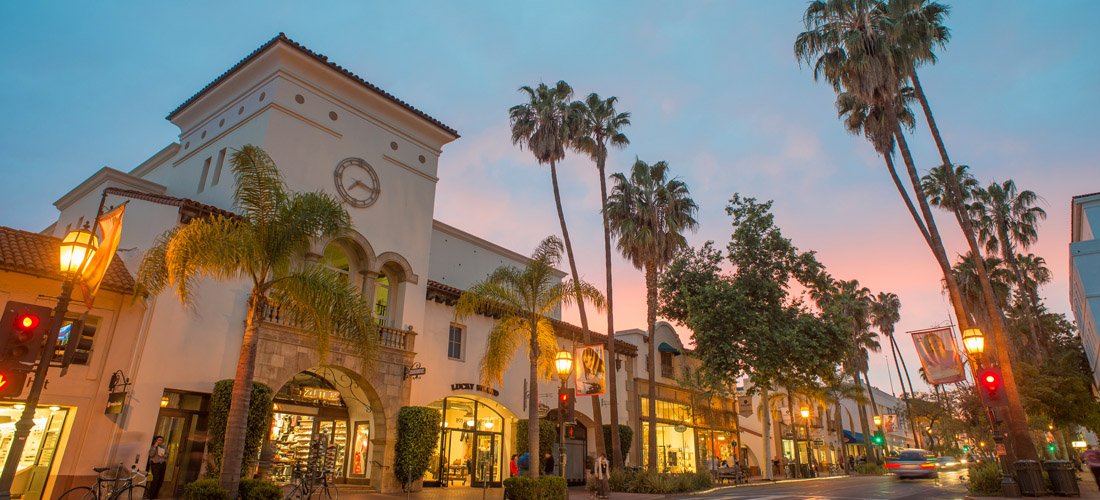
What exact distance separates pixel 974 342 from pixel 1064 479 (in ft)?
13.4

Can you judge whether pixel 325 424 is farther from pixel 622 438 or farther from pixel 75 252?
pixel 622 438

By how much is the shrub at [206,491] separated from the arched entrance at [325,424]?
7745 mm

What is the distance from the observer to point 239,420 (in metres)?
12.2

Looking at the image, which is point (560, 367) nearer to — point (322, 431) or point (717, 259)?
point (322, 431)

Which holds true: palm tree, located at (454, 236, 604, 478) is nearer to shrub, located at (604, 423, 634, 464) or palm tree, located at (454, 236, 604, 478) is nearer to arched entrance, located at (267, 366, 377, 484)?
arched entrance, located at (267, 366, 377, 484)

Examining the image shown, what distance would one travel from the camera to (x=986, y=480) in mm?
17781

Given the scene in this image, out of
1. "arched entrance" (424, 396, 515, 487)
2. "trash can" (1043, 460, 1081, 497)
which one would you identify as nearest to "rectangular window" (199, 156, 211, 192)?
"arched entrance" (424, 396, 515, 487)

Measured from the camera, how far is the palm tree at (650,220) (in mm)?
30109

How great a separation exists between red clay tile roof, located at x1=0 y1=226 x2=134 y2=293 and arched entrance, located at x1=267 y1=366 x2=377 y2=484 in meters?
5.84

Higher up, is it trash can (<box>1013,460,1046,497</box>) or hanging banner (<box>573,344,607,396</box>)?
hanging banner (<box>573,344,607,396</box>)

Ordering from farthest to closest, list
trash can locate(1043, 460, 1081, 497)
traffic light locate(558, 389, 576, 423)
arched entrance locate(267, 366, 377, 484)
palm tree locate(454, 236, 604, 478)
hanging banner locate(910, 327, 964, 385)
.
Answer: arched entrance locate(267, 366, 377, 484)
palm tree locate(454, 236, 604, 478)
hanging banner locate(910, 327, 964, 385)
trash can locate(1043, 460, 1081, 497)
traffic light locate(558, 389, 576, 423)

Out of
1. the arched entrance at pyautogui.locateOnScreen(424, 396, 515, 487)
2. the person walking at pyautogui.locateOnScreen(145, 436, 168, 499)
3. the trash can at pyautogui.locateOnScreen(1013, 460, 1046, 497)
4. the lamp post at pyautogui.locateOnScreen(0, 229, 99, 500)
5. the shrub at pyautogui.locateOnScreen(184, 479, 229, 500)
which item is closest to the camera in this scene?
the lamp post at pyautogui.locateOnScreen(0, 229, 99, 500)

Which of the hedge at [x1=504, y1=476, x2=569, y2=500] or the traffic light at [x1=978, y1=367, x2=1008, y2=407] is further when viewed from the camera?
the hedge at [x1=504, y1=476, x2=569, y2=500]

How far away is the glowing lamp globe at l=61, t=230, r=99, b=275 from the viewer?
826 centimetres
